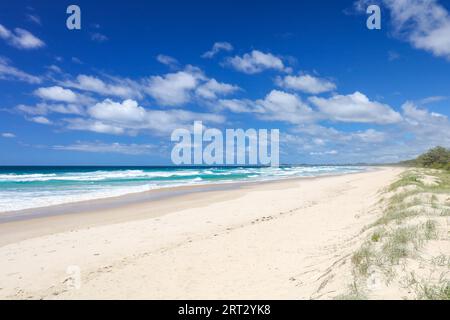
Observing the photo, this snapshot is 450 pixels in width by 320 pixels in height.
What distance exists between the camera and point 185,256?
7.18m

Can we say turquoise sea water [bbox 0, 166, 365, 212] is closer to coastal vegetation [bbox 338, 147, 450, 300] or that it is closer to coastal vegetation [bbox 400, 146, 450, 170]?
coastal vegetation [bbox 338, 147, 450, 300]

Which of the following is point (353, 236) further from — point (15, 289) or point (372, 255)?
point (15, 289)

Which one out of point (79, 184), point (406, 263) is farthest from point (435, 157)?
point (406, 263)

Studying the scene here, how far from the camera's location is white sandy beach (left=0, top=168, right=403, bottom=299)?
17.3 feet

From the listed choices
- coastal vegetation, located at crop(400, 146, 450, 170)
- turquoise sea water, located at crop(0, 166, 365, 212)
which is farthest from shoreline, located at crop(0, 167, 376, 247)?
coastal vegetation, located at crop(400, 146, 450, 170)

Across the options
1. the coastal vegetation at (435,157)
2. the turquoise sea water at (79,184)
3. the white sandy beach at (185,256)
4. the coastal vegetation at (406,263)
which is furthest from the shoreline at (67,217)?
the coastal vegetation at (435,157)

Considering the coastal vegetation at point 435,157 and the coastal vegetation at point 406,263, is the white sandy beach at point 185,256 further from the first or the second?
the coastal vegetation at point 435,157

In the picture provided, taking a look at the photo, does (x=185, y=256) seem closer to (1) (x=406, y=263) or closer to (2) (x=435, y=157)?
(1) (x=406, y=263)

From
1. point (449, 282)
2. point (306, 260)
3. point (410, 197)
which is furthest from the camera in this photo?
point (410, 197)

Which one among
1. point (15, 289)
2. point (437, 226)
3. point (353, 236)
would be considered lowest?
point (15, 289)

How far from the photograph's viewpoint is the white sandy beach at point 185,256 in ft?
17.3

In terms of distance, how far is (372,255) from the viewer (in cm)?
497

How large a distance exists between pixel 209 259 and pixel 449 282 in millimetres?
4529
